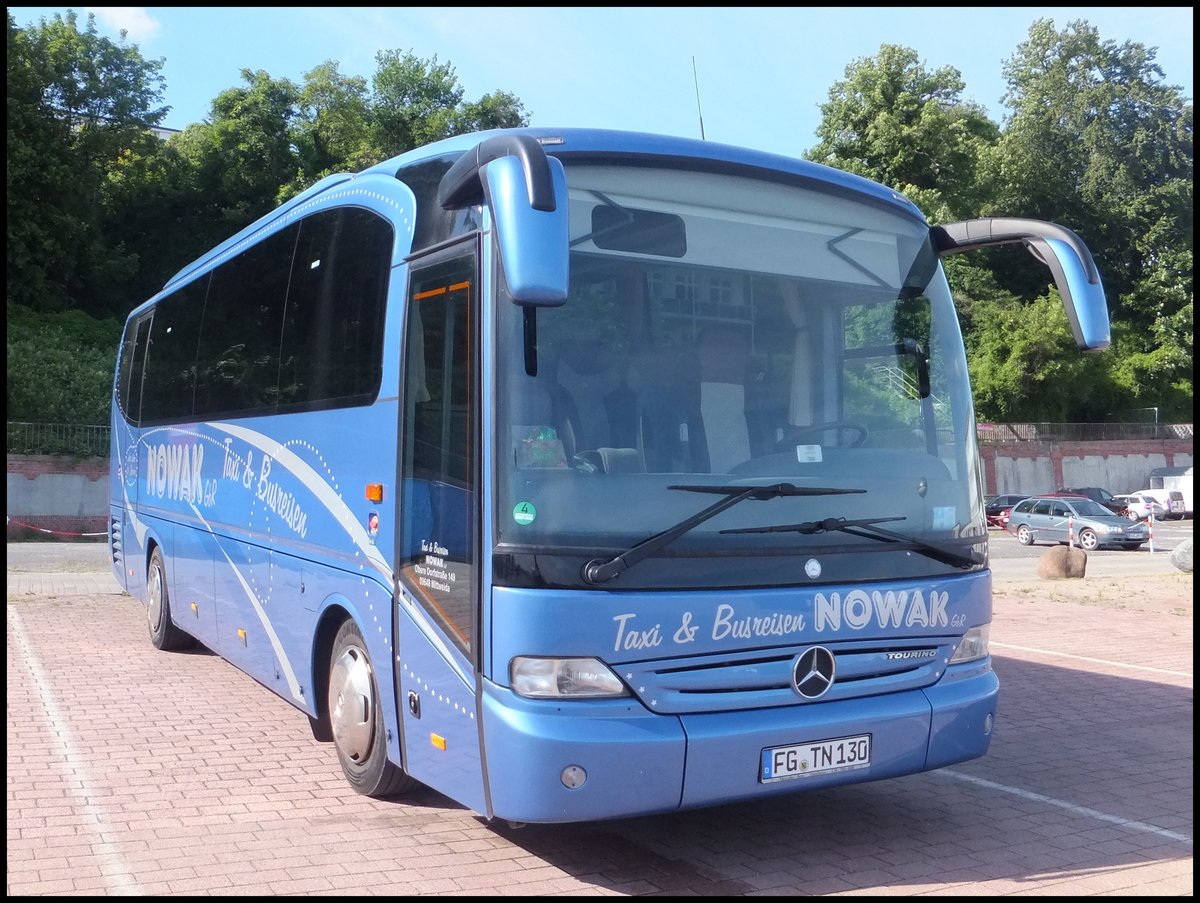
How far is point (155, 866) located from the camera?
17.4 ft

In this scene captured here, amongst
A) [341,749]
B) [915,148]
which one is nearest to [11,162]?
[915,148]

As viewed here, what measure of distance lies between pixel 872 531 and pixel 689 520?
97 cm

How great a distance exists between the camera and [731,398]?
530cm

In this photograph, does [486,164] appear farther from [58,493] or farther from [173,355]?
[58,493]

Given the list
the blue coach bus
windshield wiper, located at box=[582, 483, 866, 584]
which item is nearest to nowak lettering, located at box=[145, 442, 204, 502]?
the blue coach bus

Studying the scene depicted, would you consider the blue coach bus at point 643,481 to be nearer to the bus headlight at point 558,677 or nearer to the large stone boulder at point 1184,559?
the bus headlight at point 558,677

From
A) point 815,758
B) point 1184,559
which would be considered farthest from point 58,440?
point 815,758

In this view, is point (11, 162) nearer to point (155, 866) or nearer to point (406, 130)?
point (406, 130)

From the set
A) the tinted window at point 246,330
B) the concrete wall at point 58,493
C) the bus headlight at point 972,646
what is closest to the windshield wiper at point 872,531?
the bus headlight at point 972,646

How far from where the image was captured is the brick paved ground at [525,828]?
516cm

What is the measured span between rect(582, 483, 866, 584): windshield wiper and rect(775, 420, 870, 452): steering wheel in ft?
0.73

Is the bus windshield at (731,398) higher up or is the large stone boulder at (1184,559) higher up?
the bus windshield at (731,398)

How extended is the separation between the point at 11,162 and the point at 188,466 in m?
38.0

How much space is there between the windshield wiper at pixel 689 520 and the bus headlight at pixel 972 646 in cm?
111
